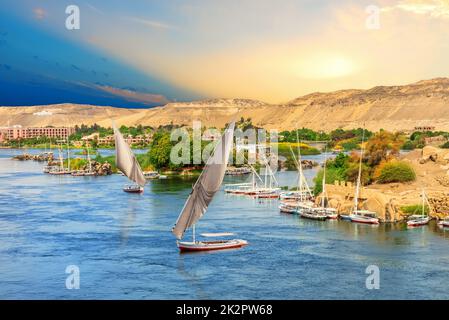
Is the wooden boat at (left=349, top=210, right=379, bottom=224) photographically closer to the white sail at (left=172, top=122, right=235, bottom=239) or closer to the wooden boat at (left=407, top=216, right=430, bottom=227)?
the wooden boat at (left=407, top=216, right=430, bottom=227)

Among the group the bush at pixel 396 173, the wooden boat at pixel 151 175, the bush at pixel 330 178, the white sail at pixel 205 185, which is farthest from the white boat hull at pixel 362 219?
the wooden boat at pixel 151 175

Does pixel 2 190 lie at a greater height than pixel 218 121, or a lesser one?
lesser

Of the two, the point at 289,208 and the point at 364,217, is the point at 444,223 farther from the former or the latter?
the point at 289,208

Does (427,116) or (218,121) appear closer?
(427,116)

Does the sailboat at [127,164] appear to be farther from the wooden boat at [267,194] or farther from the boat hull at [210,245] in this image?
the boat hull at [210,245]

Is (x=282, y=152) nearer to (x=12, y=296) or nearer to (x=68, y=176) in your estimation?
(x=68, y=176)

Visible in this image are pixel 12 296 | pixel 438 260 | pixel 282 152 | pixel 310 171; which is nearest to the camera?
pixel 12 296

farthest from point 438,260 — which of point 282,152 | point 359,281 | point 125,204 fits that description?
point 282,152
